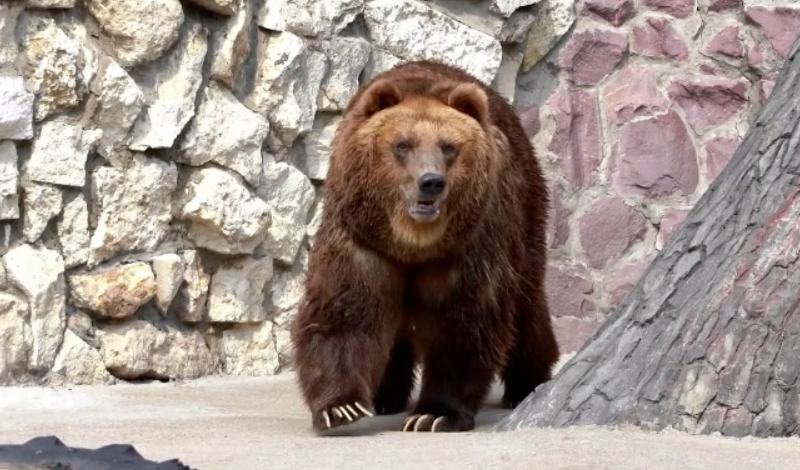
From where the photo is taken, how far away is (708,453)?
157 inches

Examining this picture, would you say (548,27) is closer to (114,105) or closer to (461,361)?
(114,105)

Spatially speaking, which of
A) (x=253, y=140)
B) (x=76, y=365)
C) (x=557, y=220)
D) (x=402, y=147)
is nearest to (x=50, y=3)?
(x=253, y=140)

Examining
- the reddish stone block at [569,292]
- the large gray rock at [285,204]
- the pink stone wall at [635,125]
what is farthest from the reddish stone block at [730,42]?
the large gray rock at [285,204]

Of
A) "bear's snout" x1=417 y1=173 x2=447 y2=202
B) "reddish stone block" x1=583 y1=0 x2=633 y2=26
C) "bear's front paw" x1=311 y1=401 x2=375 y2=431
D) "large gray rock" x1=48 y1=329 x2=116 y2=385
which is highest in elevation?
"reddish stone block" x1=583 y1=0 x2=633 y2=26

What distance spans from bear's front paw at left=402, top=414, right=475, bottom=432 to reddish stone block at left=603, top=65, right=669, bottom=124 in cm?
308

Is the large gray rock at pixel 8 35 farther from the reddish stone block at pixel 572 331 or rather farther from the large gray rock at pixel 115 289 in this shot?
the reddish stone block at pixel 572 331

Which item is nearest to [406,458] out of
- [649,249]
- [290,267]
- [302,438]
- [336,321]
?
[302,438]

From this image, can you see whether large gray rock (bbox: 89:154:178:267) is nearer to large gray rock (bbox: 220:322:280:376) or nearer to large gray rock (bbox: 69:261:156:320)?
large gray rock (bbox: 69:261:156:320)

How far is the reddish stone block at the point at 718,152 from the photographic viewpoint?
7.68 m

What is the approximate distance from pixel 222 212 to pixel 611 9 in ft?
8.41

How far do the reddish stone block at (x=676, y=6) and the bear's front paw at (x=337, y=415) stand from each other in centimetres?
368

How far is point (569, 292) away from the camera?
302 inches

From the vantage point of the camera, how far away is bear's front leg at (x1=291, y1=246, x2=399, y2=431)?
4.91 metres

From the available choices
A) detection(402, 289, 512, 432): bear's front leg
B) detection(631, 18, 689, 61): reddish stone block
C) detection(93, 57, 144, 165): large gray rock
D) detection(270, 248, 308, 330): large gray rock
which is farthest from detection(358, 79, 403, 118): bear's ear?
detection(631, 18, 689, 61): reddish stone block
